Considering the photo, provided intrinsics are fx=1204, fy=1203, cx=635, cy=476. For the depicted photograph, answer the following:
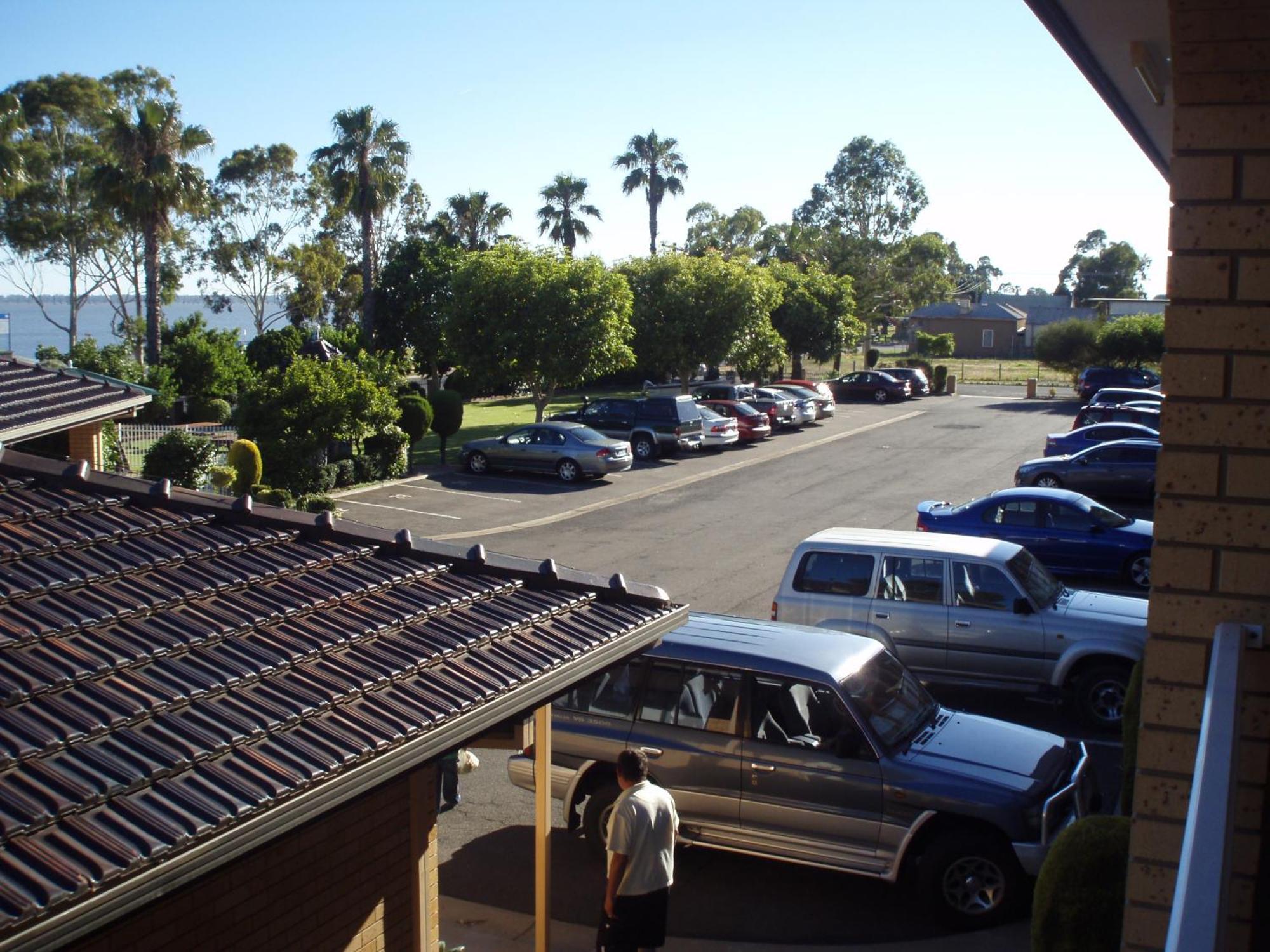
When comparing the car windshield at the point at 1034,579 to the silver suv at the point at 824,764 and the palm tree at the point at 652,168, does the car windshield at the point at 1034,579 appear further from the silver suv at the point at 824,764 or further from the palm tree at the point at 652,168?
the palm tree at the point at 652,168

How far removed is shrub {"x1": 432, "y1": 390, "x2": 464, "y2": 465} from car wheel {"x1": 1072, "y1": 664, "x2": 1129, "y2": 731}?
72.5 ft

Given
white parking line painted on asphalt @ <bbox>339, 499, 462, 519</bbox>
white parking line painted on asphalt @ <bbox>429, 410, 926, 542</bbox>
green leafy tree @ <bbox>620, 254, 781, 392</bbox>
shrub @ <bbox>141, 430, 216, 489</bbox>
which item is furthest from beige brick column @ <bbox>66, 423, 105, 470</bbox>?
green leafy tree @ <bbox>620, 254, 781, 392</bbox>

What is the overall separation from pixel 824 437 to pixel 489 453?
1342 cm

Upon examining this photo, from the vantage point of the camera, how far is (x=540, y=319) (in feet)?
112

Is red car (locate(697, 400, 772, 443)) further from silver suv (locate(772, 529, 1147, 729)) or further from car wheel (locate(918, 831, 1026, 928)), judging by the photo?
car wheel (locate(918, 831, 1026, 928))

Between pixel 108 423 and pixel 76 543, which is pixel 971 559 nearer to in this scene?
pixel 76 543

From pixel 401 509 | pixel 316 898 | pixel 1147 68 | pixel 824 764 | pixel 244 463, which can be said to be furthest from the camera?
pixel 401 509

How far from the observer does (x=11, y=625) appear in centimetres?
432

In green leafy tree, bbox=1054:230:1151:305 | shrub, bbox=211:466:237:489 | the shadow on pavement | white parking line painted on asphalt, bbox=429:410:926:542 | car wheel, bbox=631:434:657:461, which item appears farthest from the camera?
green leafy tree, bbox=1054:230:1151:305

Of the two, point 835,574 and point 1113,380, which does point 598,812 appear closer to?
point 835,574

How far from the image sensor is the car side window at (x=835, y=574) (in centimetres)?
1288

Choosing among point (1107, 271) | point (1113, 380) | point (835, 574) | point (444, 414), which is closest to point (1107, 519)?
point (835, 574)

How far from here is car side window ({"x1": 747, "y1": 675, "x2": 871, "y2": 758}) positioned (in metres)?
8.46

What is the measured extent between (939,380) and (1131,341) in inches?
334
